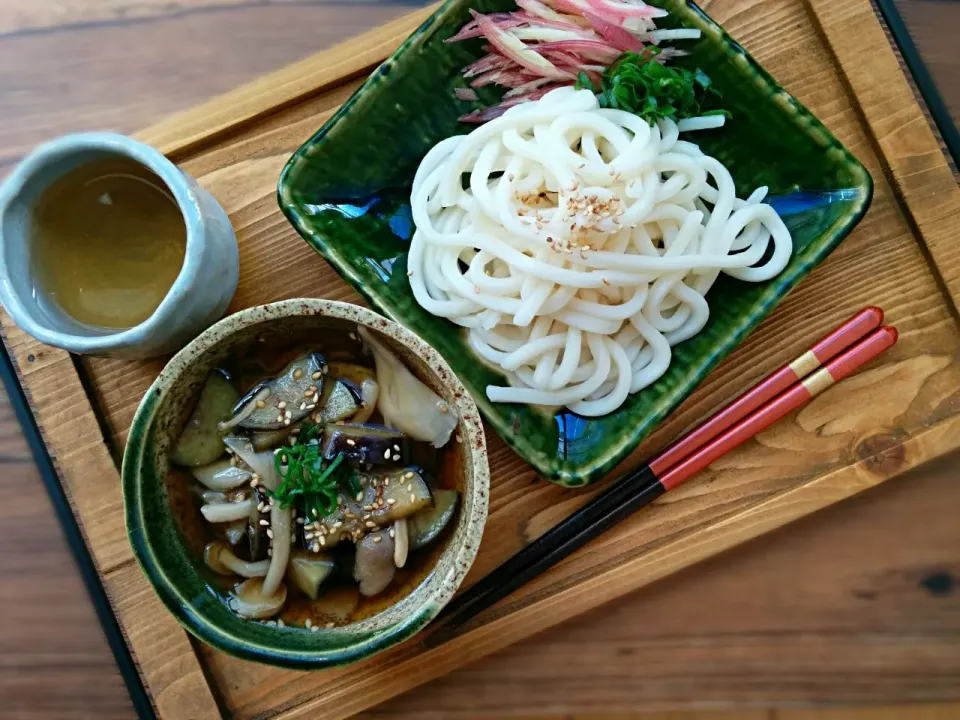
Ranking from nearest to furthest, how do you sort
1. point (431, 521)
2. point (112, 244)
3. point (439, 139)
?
point (431, 521), point (112, 244), point (439, 139)

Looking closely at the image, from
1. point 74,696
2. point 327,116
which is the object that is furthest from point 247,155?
point 74,696

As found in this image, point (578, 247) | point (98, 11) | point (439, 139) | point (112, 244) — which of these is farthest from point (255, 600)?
point (98, 11)

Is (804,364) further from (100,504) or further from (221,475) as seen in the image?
(100,504)

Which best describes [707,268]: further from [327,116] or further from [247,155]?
[247,155]

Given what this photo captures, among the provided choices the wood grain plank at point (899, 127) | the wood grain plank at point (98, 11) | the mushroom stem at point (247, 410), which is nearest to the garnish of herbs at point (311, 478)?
the mushroom stem at point (247, 410)

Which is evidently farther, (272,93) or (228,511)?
(272,93)

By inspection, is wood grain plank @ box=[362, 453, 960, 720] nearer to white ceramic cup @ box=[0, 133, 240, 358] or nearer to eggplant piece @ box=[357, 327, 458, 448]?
eggplant piece @ box=[357, 327, 458, 448]

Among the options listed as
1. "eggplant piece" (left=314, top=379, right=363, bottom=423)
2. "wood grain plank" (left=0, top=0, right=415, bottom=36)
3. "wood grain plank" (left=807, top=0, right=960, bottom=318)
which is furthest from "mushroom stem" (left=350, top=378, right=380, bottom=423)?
"wood grain plank" (left=807, top=0, right=960, bottom=318)

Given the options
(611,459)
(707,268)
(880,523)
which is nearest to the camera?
(611,459)
